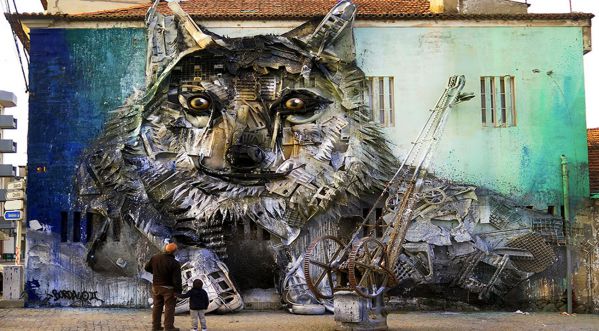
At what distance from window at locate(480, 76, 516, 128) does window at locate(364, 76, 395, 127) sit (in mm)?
2348

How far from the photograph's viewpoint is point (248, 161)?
1806 cm

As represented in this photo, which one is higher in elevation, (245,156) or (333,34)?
(333,34)

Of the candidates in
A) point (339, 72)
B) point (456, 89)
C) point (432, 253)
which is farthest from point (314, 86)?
point (432, 253)

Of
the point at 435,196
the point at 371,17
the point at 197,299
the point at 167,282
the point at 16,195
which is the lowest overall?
the point at 197,299

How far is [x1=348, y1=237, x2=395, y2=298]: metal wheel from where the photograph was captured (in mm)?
13648

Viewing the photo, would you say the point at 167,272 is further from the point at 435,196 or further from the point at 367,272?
the point at 435,196

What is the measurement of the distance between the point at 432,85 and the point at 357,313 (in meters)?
7.66

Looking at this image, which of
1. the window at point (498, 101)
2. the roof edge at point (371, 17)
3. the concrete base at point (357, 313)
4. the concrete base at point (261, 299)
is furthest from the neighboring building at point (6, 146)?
the window at point (498, 101)

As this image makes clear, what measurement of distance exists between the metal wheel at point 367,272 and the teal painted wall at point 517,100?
5086mm

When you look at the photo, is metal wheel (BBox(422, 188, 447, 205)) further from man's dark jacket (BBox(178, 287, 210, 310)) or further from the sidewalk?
man's dark jacket (BBox(178, 287, 210, 310))

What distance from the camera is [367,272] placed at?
14.0 metres

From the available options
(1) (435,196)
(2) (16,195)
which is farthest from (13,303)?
(1) (435,196)

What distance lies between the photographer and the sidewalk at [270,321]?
14891mm
